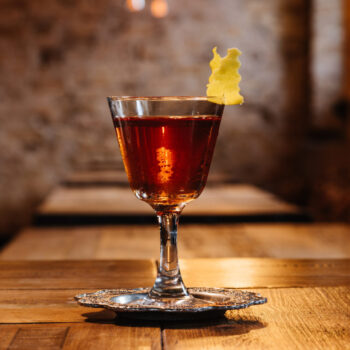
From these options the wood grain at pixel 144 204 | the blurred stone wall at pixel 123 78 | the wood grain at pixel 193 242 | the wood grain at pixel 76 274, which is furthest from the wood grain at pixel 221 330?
the blurred stone wall at pixel 123 78

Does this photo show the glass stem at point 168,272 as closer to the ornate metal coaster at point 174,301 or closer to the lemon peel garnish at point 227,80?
the ornate metal coaster at point 174,301

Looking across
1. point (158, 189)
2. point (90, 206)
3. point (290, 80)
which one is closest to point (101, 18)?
point (290, 80)

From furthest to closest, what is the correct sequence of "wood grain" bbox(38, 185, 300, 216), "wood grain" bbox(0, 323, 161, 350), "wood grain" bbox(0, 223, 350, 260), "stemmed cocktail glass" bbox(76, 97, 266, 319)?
1. "wood grain" bbox(38, 185, 300, 216)
2. "wood grain" bbox(0, 223, 350, 260)
3. "stemmed cocktail glass" bbox(76, 97, 266, 319)
4. "wood grain" bbox(0, 323, 161, 350)

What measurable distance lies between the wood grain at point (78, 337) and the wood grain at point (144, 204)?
1.37 meters

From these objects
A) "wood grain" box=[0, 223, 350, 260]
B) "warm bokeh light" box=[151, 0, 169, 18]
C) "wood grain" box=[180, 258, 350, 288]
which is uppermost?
"warm bokeh light" box=[151, 0, 169, 18]

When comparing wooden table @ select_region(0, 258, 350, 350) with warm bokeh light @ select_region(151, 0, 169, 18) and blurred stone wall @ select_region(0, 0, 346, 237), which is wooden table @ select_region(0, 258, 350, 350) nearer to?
blurred stone wall @ select_region(0, 0, 346, 237)

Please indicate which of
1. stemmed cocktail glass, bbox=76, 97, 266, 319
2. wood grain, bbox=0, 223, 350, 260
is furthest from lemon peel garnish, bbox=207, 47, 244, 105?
wood grain, bbox=0, 223, 350, 260

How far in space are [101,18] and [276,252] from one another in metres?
4.15

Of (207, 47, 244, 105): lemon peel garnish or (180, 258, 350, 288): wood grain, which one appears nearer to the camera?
(207, 47, 244, 105): lemon peel garnish

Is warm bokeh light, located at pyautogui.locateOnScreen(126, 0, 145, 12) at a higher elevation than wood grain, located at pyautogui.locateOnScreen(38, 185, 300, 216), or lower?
higher

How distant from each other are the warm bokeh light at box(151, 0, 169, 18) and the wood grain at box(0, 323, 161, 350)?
16.1ft

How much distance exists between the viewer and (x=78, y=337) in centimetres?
50

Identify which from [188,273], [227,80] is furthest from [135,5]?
[227,80]

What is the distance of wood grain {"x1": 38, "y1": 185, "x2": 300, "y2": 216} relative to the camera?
198 cm
